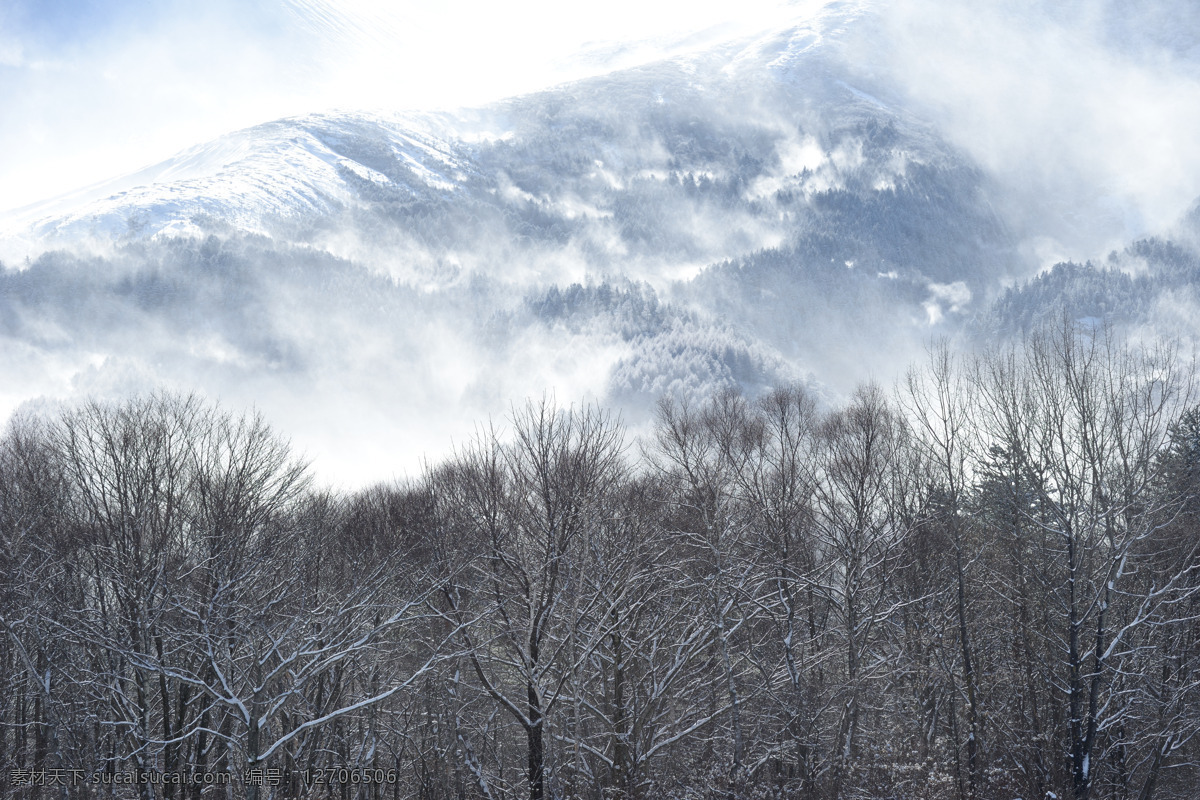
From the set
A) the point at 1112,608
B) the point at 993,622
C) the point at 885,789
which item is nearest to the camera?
the point at 885,789

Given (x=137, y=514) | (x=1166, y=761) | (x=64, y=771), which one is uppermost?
(x=137, y=514)

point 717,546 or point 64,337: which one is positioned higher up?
point 64,337

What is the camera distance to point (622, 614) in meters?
19.3

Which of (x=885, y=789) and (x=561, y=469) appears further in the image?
(x=885, y=789)

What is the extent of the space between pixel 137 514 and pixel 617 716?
502 inches

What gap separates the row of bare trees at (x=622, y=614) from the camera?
16.1 metres

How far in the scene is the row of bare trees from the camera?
16.1m

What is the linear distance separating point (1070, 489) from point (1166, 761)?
13636mm

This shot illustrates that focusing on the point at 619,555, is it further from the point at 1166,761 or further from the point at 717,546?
the point at 1166,761

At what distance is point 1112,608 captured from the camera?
20.5 metres

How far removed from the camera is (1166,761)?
22.8 m

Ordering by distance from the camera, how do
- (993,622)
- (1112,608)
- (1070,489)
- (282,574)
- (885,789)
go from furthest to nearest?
(993,622) → (282,574) → (1112,608) → (885,789) → (1070,489)

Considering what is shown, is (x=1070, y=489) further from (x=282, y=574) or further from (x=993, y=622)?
(x=282, y=574)

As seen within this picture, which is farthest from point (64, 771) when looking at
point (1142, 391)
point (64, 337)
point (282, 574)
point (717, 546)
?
point (64, 337)
